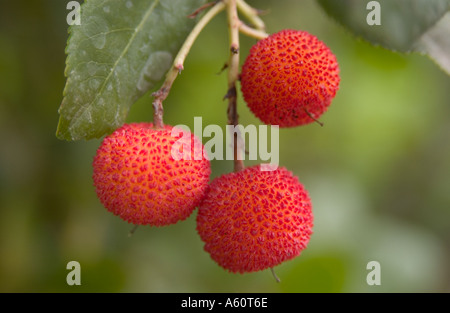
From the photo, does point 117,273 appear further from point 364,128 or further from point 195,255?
point 364,128

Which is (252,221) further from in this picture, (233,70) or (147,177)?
(233,70)

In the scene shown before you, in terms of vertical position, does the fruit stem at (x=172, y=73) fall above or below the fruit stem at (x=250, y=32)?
below

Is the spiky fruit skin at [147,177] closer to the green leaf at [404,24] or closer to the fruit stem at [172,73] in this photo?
the fruit stem at [172,73]

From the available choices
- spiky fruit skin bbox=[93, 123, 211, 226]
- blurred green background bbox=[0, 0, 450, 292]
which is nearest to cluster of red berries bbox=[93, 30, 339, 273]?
spiky fruit skin bbox=[93, 123, 211, 226]

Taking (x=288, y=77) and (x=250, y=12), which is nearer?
(x=288, y=77)

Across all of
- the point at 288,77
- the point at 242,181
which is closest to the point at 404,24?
the point at 288,77

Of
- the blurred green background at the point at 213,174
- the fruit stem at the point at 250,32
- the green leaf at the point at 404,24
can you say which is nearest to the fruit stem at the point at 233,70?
the fruit stem at the point at 250,32

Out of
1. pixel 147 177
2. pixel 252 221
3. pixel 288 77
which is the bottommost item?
pixel 252 221
